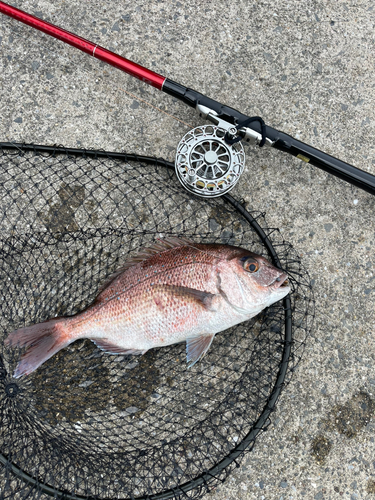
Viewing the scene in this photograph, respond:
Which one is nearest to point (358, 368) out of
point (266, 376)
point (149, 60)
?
point (266, 376)

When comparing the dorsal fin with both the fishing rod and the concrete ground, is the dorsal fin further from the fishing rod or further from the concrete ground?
the concrete ground

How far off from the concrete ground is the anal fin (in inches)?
42.6

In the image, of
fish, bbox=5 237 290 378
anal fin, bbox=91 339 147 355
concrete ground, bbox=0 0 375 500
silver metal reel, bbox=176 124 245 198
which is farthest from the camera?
concrete ground, bbox=0 0 375 500

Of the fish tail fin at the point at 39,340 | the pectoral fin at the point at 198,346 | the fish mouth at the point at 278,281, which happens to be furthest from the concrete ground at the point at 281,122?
the fish tail fin at the point at 39,340

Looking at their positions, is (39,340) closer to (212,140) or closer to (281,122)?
(212,140)

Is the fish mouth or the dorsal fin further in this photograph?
the dorsal fin

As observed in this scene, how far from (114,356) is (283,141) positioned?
69.4 inches

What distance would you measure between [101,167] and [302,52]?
5.55 feet

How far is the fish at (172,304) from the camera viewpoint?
84.4 inches

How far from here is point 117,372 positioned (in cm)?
248

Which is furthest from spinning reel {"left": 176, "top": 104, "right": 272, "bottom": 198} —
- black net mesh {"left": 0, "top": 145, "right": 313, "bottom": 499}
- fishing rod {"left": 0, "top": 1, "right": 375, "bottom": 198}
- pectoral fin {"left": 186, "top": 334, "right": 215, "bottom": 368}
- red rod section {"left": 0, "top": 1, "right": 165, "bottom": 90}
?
pectoral fin {"left": 186, "top": 334, "right": 215, "bottom": 368}

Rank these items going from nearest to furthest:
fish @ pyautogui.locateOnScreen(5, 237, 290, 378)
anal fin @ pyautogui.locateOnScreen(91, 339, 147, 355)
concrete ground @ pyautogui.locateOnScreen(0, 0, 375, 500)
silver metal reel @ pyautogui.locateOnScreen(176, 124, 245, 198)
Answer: fish @ pyautogui.locateOnScreen(5, 237, 290, 378)
anal fin @ pyautogui.locateOnScreen(91, 339, 147, 355)
silver metal reel @ pyautogui.locateOnScreen(176, 124, 245, 198)
concrete ground @ pyautogui.locateOnScreen(0, 0, 375, 500)

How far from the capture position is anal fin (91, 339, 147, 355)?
7.42 feet

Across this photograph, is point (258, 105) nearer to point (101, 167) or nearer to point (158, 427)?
point (101, 167)
